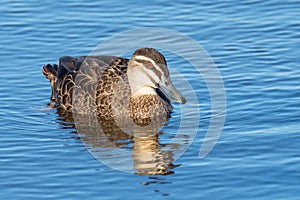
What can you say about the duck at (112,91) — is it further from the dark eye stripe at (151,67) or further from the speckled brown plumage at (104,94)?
the dark eye stripe at (151,67)

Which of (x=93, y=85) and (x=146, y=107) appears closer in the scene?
(x=93, y=85)

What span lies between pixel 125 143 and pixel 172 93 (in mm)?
1384

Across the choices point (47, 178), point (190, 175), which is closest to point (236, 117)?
point (190, 175)

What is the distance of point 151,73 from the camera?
51.2 feet

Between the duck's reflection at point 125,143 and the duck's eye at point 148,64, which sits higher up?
the duck's eye at point 148,64

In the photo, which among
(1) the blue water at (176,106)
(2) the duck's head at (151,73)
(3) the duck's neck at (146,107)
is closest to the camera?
(1) the blue water at (176,106)

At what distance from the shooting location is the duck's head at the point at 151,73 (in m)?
15.4

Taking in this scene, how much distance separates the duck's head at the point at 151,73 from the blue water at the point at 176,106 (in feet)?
1.93

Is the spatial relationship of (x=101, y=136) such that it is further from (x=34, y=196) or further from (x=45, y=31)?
(x=45, y=31)

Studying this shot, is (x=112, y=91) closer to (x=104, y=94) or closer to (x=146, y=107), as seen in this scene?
(x=104, y=94)

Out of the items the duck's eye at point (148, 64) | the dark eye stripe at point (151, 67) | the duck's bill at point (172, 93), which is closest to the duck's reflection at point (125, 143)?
the duck's bill at point (172, 93)

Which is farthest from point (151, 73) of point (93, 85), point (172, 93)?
point (93, 85)

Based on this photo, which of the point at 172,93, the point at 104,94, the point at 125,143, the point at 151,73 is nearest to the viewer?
the point at 125,143

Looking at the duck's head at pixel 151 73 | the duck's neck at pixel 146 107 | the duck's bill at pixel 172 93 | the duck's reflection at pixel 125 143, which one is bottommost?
the duck's reflection at pixel 125 143
